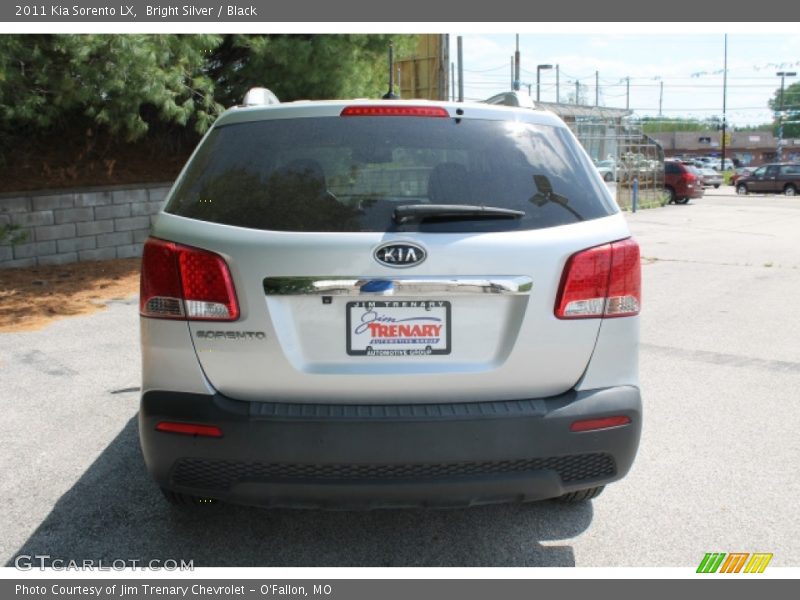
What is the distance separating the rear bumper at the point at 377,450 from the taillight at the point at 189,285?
31 cm

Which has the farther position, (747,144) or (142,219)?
(747,144)

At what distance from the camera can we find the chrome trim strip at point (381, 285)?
2754 mm

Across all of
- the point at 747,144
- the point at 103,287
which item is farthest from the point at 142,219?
the point at 747,144

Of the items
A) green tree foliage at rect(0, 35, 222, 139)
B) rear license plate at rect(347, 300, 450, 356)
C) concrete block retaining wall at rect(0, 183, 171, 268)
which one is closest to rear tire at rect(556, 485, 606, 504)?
rear license plate at rect(347, 300, 450, 356)

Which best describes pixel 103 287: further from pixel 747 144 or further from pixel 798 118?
pixel 798 118

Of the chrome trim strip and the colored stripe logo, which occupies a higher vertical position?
the chrome trim strip

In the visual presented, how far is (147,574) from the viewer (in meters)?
3.15

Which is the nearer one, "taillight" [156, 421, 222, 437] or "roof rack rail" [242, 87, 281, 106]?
"taillight" [156, 421, 222, 437]

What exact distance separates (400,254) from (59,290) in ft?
26.7

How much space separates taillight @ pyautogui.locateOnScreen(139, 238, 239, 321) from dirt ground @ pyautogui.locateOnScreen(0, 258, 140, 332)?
562 centimetres

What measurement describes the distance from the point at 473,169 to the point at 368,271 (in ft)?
1.88

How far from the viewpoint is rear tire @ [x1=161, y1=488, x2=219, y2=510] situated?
3391 millimetres

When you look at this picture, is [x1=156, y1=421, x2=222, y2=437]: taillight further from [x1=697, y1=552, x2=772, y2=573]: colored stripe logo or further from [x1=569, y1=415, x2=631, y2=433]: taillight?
[x1=697, y1=552, x2=772, y2=573]: colored stripe logo

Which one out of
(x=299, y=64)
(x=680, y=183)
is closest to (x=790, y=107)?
(x=680, y=183)
